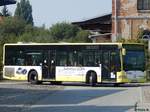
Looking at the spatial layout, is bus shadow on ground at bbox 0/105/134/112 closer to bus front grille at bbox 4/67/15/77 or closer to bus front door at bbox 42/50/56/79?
bus front door at bbox 42/50/56/79

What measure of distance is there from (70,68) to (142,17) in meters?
19.5

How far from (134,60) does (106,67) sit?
171cm

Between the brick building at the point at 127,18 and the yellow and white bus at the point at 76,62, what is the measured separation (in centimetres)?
1771

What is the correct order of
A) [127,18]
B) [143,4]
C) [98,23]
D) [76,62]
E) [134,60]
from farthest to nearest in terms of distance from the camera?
[98,23], [143,4], [127,18], [76,62], [134,60]

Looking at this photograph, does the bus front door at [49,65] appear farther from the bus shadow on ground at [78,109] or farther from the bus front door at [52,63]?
the bus shadow on ground at [78,109]

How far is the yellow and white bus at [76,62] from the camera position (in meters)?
37.2

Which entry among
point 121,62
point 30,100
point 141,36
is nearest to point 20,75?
point 121,62

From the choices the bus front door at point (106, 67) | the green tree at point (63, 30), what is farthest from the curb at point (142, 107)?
the green tree at point (63, 30)

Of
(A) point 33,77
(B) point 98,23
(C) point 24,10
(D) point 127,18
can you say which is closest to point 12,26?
(C) point 24,10

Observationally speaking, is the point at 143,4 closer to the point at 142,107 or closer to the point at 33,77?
the point at 33,77

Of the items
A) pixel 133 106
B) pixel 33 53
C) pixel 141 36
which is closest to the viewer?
pixel 133 106

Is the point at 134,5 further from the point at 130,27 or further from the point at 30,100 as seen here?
the point at 30,100

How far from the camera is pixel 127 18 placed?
56.8 m

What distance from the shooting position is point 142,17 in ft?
185
